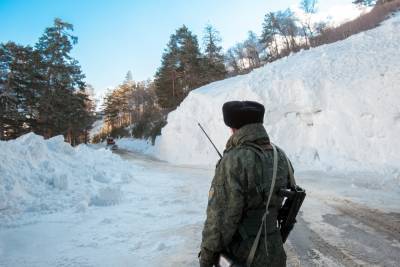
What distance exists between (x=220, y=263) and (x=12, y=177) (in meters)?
7.05

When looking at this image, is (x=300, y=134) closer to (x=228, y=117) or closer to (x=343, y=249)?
(x=343, y=249)

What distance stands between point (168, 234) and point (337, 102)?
452 inches

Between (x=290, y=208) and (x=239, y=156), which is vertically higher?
(x=239, y=156)

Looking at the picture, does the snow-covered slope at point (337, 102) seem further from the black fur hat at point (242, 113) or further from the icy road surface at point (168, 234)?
the black fur hat at point (242, 113)

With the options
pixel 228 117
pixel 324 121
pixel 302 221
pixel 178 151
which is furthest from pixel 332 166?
pixel 178 151

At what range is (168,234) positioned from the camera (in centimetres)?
630

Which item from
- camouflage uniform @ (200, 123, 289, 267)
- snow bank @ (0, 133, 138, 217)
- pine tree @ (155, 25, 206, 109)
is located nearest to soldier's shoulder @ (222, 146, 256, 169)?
camouflage uniform @ (200, 123, 289, 267)

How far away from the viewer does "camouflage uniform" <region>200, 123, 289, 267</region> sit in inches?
92.6

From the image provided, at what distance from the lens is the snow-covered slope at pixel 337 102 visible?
1317 centimetres

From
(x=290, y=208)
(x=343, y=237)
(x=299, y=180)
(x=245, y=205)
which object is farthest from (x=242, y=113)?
(x=299, y=180)

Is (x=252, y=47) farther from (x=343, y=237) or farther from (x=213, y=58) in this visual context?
(x=343, y=237)

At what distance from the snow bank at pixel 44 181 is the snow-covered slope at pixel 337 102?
854 centimetres

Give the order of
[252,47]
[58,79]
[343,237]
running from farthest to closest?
[252,47]
[58,79]
[343,237]

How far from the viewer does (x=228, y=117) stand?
2645 millimetres
